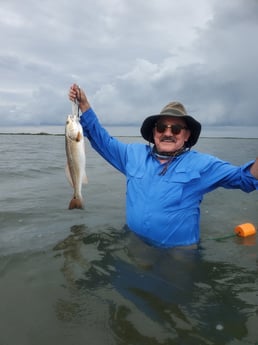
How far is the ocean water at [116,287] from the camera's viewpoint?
14.1 ft

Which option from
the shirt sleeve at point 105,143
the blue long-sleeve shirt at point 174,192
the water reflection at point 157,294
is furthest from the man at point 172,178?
the water reflection at point 157,294

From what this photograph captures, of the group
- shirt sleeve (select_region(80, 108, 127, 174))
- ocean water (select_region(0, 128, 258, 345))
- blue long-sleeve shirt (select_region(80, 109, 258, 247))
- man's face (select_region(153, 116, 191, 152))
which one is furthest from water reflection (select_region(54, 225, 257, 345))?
man's face (select_region(153, 116, 191, 152))

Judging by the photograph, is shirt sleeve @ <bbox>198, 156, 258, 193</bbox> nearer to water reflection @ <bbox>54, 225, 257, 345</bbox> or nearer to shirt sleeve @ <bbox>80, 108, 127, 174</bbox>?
water reflection @ <bbox>54, 225, 257, 345</bbox>

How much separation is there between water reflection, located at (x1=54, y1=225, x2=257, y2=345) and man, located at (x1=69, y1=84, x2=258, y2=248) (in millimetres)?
466

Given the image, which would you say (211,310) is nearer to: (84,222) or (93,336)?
(93,336)

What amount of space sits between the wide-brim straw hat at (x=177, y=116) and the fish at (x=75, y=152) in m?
1.26

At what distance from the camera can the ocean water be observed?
430 centimetres

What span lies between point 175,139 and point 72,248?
315cm

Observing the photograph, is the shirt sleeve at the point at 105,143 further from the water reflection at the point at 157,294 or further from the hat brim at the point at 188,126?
the water reflection at the point at 157,294

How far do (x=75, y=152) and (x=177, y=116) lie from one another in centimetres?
179

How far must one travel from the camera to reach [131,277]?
568 cm

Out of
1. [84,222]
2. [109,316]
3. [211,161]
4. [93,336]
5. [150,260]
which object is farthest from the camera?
[84,222]

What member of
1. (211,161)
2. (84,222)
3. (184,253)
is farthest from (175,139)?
(84,222)

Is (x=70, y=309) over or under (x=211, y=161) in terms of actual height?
under
